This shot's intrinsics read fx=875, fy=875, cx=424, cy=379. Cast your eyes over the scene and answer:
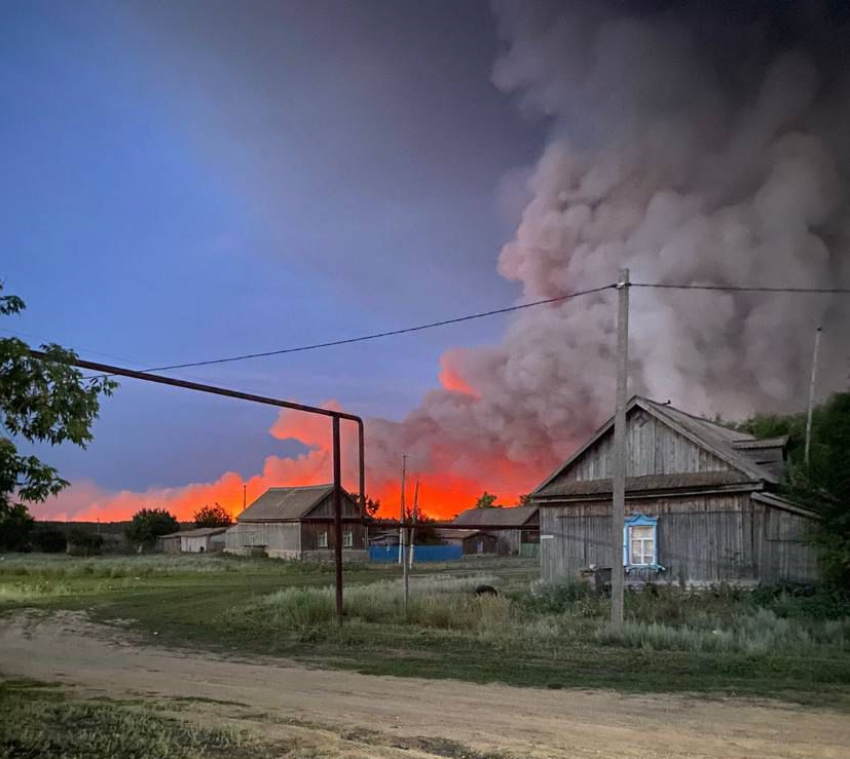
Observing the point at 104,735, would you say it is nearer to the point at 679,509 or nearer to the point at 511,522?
the point at 679,509

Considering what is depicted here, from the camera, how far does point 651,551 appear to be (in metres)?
26.6

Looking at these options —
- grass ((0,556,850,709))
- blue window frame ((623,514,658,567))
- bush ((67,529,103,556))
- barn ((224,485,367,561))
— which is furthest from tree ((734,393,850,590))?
bush ((67,529,103,556))

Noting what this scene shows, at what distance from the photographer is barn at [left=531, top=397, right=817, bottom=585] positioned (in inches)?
946

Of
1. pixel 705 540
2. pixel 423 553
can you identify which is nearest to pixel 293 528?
pixel 423 553

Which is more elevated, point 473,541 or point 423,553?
point 473,541

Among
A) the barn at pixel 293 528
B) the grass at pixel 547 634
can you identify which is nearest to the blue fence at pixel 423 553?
the barn at pixel 293 528

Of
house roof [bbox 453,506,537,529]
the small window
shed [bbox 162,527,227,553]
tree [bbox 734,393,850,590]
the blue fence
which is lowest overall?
the blue fence

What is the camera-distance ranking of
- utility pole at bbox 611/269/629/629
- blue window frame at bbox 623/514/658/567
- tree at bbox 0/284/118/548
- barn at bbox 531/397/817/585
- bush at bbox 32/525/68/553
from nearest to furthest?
tree at bbox 0/284/118/548 < utility pole at bbox 611/269/629/629 < barn at bbox 531/397/817/585 < blue window frame at bbox 623/514/658/567 < bush at bbox 32/525/68/553

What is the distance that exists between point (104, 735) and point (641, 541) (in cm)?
2046

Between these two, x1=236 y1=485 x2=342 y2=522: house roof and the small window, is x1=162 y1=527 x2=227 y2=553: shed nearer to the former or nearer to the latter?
x1=236 y1=485 x2=342 y2=522: house roof

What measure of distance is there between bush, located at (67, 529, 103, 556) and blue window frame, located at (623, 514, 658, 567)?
5935 cm

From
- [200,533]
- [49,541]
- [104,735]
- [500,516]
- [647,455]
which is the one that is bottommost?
[49,541]

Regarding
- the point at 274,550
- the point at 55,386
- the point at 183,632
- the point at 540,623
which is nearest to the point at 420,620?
the point at 540,623

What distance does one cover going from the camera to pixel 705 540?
25344 millimetres
